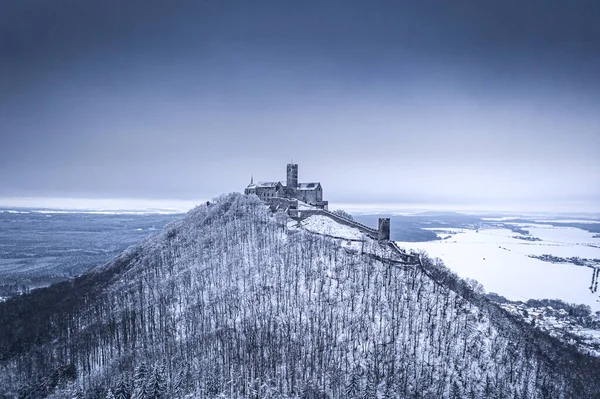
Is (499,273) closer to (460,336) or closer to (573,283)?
(573,283)

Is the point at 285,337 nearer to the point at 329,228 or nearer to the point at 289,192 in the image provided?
the point at 329,228

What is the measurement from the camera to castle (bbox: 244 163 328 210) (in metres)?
118

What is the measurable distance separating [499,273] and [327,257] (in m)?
121

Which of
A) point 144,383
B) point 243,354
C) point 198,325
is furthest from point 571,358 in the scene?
point 144,383

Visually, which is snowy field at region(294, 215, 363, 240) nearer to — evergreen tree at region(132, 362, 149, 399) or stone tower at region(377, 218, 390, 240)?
stone tower at region(377, 218, 390, 240)

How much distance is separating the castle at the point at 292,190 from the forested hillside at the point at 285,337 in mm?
25899

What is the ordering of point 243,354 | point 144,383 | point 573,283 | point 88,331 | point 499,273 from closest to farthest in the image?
point 144,383 → point 243,354 → point 88,331 → point 573,283 → point 499,273

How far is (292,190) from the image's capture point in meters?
120

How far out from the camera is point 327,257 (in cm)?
7912

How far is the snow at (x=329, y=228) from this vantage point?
89.9 m

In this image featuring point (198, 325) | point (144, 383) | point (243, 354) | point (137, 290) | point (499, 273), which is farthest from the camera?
point (499, 273)

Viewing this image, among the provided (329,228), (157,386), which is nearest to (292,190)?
(329,228)

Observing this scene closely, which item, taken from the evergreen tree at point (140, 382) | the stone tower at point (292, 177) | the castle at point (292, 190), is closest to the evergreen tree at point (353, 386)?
the evergreen tree at point (140, 382)

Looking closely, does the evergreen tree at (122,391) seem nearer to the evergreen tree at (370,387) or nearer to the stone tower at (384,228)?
the evergreen tree at (370,387)
